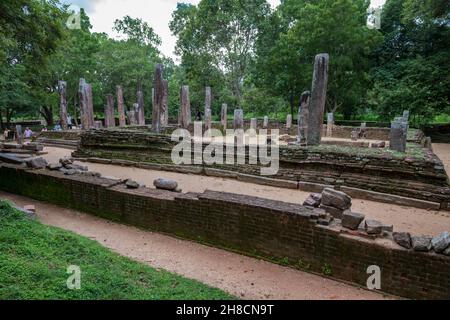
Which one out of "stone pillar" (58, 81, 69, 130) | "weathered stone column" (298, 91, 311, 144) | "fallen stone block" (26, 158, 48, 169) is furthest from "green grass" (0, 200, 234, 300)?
"stone pillar" (58, 81, 69, 130)

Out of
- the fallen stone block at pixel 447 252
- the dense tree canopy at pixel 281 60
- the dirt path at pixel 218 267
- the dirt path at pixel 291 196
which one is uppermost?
the dense tree canopy at pixel 281 60

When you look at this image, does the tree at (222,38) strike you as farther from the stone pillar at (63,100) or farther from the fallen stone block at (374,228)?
the fallen stone block at (374,228)

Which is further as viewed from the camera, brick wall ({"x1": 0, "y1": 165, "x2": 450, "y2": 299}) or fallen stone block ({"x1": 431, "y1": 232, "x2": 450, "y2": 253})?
brick wall ({"x1": 0, "y1": 165, "x2": 450, "y2": 299})

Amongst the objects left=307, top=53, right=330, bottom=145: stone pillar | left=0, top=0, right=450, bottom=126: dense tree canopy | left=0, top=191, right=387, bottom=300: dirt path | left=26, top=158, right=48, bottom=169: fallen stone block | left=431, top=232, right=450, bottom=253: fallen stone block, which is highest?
left=0, top=0, right=450, bottom=126: dense tree canopy

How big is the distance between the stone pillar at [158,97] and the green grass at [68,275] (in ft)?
31.7

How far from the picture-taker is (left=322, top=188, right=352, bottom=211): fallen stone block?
470 cm

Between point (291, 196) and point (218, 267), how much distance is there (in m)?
4.05

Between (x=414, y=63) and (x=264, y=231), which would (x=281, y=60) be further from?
(x=264, y=231)

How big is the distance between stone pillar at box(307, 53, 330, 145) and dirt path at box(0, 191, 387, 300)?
6548 mm

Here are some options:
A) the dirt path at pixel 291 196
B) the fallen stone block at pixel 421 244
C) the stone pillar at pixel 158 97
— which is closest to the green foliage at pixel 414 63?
the dirt path at pixel 291 196

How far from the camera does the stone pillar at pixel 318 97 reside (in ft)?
32.3

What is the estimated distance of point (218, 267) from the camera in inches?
171

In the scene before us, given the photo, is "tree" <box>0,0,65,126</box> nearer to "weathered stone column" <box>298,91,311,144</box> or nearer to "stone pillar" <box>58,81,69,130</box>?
"weathered stone column" <box>298,91,311,144</box>

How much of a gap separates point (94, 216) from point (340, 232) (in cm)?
517
